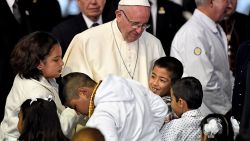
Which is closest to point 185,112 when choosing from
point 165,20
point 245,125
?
point 245,125

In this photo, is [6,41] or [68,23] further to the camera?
[68,23]

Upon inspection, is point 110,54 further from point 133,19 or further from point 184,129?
point 184,129

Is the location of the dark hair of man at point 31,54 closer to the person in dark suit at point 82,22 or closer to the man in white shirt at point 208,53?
the person in dark suit at point 82,22

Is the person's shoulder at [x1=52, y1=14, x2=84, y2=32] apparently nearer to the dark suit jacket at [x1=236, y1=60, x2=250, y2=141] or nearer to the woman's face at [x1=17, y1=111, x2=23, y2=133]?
the woman's face at [x1=17, y1=111, x2=23, y2=133]

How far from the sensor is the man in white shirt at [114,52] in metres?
7.09

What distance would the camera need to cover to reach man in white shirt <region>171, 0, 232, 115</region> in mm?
7836

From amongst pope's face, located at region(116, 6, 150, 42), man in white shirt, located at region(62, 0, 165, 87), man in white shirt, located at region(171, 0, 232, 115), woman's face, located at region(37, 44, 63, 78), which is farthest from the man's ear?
man in white shirt, located at region(171, 0, 232, 115)

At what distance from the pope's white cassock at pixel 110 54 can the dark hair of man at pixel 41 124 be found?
129 cm

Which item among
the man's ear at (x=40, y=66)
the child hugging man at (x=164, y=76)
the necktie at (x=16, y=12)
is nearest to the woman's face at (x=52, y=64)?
the man's ear at (x=40, y=66)

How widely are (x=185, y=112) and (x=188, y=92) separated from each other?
153 mm

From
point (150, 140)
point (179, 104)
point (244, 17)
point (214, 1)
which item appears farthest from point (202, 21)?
point (150, 140)

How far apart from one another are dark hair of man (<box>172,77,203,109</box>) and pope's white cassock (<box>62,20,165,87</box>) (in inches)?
27.7

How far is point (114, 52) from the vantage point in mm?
7227

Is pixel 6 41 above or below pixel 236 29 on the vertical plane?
above
